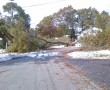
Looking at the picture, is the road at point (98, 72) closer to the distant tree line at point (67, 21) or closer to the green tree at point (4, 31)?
the green tree at point (4, 31)

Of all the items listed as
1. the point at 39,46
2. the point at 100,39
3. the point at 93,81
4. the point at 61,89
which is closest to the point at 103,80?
the point at 93,81

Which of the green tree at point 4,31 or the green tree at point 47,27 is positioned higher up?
the green tree at point 47,27

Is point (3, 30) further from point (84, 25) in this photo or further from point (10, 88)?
point (84, 25)

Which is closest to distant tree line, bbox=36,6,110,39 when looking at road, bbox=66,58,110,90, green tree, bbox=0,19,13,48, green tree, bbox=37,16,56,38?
green tree, bbox=37,16,56,38

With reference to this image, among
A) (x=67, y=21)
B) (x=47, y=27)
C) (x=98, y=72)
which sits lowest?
(x=98, y=72)

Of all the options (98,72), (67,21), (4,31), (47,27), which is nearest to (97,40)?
(4,31)

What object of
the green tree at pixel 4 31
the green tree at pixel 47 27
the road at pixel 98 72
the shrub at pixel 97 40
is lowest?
the road at pixel 98 72

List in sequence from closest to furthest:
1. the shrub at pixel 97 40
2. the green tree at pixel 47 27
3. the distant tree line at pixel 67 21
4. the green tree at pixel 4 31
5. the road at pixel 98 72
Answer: the road at pixel 98 72
the shrub at pixel 97 40
the green tree at pixel 4 31
the green tree at pixel 47 27
the distant tree line at pixel 67 21

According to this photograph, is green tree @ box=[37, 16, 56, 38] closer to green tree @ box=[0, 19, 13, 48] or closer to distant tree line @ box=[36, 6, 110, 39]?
distant tree line @ box=[36, 6, 110, 39]

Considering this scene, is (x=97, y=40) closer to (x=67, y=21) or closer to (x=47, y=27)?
(x=47, y=27)

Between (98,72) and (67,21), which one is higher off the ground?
(67,21)

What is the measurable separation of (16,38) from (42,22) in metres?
36.6

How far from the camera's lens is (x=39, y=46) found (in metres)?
38.0

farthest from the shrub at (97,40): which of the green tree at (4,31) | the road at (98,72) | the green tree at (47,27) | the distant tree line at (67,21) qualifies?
the distant tree line at (67,21)
